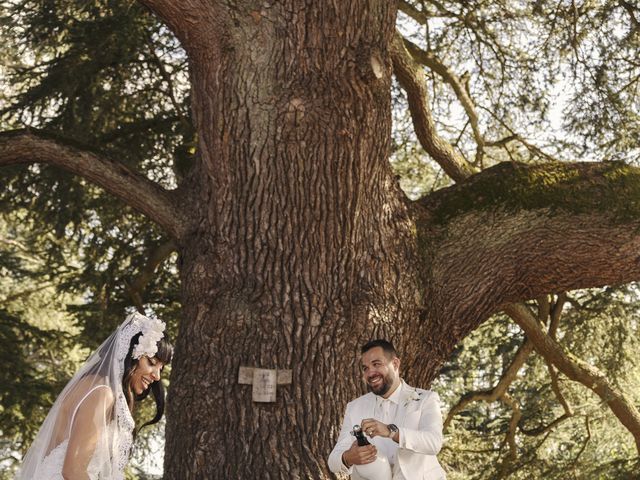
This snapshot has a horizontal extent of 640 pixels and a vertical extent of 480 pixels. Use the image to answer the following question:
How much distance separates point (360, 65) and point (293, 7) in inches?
25.8

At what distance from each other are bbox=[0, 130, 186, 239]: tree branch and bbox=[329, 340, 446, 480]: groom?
9.36 feet

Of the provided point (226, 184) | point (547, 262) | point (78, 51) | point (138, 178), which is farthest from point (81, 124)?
point (547, 262)

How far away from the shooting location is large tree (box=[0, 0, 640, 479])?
24.9 feet

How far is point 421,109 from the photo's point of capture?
10.5 m

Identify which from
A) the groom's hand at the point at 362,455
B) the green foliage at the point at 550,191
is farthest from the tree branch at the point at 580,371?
the groom's hand at the point at 362,455

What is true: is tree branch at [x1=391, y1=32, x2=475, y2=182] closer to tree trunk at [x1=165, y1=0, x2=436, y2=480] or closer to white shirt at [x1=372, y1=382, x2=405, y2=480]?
tree trunk at [x1=165, y1=0, x2=436, y2=480]

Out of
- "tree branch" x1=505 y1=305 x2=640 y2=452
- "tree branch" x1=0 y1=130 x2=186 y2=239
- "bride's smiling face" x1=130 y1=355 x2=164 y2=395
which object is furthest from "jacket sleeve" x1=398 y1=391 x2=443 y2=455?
"tree branch" x1=505 y1=305 x2=640 y2=452

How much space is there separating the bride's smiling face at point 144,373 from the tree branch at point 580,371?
5363 millimetres

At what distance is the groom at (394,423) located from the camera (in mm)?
5680

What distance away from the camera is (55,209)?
11.5 meters

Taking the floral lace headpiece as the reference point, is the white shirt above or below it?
below

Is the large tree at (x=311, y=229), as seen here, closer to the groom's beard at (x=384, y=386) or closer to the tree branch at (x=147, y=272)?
the groom's beard at (x=384, y=386)

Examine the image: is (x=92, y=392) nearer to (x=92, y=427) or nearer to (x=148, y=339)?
(x=92, y=427)

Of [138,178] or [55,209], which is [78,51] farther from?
[138,178]
